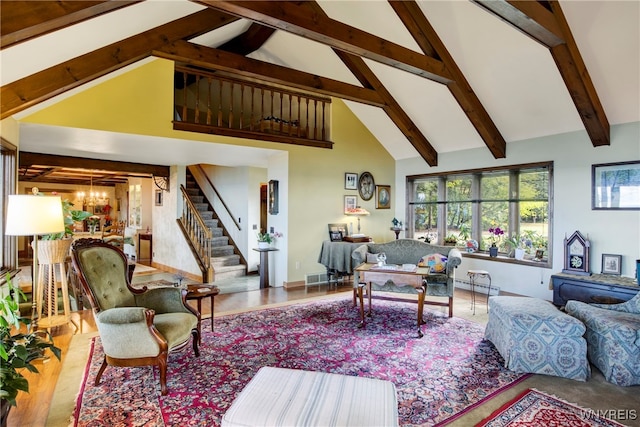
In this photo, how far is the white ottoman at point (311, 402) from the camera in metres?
1.49

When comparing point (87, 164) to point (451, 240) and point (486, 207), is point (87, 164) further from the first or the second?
point (486, 207)

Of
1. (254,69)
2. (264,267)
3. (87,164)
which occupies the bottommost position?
(264,267)

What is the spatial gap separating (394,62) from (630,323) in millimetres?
3399

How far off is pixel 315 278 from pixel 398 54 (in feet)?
13.1

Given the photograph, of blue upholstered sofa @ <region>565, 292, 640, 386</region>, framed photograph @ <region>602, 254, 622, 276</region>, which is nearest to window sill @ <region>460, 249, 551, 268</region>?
framed photograph @ <region>602, 254, 622, 276</region>

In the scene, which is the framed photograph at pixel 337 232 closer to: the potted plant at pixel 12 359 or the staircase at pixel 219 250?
the staircase at pixel 219 250

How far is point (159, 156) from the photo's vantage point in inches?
245

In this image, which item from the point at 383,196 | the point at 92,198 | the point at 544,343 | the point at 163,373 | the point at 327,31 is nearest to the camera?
the point at 163,373

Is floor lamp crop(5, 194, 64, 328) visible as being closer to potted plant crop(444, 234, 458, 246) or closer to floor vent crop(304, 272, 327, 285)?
floor vent crop(304, 272, 327, 285)

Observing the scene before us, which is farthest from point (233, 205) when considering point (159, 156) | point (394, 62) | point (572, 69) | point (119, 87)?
point (572, 69)

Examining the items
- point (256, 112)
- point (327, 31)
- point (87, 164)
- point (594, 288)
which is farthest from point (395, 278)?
point (87, 164)

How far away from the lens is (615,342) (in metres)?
2.71

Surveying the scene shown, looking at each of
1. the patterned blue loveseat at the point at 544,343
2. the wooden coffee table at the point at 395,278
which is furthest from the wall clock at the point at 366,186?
the patterned blue loveseat at the point at 544,343

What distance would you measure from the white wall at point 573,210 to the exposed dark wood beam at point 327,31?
2028mm
